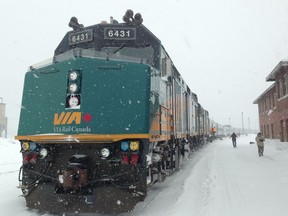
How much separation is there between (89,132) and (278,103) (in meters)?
21.1

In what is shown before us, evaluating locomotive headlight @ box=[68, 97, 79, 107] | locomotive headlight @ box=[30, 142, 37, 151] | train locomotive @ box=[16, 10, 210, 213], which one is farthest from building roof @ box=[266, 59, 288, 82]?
locomotive headlight @ box=[30, 142, 37, 151]

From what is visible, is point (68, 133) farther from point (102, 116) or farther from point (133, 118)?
point (133, 118)

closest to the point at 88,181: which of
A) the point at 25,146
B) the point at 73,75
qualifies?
the point at 25,146

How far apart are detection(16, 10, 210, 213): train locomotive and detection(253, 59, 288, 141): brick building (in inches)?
646

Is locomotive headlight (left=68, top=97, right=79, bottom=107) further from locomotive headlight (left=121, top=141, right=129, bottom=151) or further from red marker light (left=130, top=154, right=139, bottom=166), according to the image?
red marker light (left=130, top=154, right=139, bottom=166)

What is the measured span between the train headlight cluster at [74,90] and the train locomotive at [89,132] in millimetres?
17

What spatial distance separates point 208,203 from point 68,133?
3031 mm

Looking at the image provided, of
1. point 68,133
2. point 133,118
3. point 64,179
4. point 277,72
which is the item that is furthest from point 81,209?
point 277,72

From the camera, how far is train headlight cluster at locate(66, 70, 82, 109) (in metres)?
5.15

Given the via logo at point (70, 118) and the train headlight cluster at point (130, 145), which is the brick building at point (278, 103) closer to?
the train headlight cluster at point (130, 145)

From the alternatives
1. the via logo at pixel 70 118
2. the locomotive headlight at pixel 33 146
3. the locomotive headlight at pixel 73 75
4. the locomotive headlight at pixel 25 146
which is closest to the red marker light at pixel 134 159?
the via logo at pixel 70 118

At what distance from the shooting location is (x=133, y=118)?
16.4 feet

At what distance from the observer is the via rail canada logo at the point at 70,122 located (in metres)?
4.96

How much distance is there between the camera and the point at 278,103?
75.4 feet
